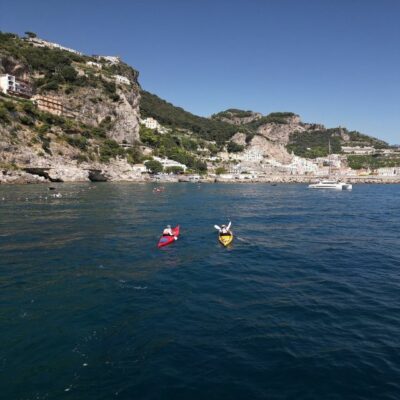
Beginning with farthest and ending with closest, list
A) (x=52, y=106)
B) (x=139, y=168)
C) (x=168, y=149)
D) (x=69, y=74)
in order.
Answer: (x=168, y=149), (x=69, y=74), (x=139, y=168), (x=52, y=106)

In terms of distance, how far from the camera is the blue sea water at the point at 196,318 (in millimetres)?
9211

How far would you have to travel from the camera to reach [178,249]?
25.5m

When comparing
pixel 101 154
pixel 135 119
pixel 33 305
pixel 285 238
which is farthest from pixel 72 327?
pixel 135 119

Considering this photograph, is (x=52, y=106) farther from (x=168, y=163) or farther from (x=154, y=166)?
(x=168, y=163)

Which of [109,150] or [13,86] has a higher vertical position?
[13,86]

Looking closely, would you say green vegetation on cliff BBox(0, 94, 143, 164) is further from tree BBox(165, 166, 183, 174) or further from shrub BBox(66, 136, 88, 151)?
tree BBox(165, 166, 183, 174)

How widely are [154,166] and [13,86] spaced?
179ft

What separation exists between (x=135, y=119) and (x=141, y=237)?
123306mm

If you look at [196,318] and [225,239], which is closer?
[196,318]

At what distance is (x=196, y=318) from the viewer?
13.3 m

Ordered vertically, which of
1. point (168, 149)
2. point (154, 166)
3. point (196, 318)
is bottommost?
point (196, 318)

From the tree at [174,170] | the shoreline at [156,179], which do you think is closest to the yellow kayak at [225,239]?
the shoreline at [156,179]

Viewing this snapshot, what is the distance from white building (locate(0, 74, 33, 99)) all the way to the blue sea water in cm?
10516

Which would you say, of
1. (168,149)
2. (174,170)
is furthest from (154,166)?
(168,149)
